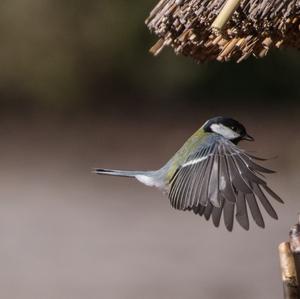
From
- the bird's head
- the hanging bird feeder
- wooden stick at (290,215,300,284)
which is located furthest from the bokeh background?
wooden stick at (290,215,300,284)

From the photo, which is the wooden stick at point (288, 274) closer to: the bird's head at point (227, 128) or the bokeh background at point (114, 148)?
the bird's head at point (227, 128)

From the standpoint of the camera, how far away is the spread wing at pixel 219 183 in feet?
14.0

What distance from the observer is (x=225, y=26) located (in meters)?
3.66

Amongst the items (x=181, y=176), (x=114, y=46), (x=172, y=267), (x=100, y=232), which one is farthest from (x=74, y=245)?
(x=181, y=176)

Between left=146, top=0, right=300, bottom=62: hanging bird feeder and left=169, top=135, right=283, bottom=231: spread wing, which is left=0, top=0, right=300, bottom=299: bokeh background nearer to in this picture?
left=169, top=135, right=283, bottom=231: spread wing

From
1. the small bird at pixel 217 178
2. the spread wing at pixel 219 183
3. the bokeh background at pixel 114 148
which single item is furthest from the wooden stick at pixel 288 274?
the bokeh background at pixel 114 148

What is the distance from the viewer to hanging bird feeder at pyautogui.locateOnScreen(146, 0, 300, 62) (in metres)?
3.69

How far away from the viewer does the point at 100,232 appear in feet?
35.5

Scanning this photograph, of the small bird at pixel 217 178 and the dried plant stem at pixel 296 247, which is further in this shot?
the small bird at pixel 217 178

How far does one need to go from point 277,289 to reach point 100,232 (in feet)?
8.17

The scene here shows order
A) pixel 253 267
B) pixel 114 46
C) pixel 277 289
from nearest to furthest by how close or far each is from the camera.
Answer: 1. pixel 277 289
2. pixel 253 267
3. pixel 114 46

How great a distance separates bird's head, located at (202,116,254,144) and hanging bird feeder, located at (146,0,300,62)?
1.25ft

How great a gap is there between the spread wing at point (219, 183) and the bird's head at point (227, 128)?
10cm

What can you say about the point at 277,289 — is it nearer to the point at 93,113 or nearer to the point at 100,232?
the point at 100,232
